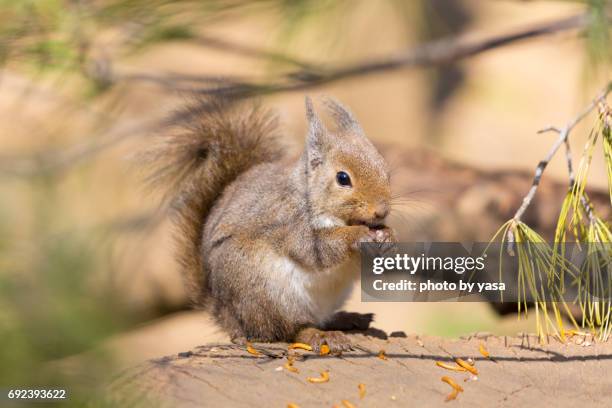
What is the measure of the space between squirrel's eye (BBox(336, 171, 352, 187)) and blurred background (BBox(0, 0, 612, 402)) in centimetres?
43

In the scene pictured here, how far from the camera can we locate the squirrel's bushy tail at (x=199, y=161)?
215cm

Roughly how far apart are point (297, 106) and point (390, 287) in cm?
233

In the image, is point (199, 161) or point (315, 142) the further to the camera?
point (199, 161)

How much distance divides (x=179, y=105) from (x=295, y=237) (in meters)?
0.74

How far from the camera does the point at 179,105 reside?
7.79 feet

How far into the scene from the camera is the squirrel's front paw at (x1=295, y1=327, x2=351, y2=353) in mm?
1788

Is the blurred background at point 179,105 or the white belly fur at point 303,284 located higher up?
the blurred background at point 179,105

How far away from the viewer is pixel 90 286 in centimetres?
70

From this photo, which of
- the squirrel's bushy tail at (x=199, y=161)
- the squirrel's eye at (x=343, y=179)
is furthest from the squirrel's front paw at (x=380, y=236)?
the squirrel's bushy tail at (x=199, y=161)

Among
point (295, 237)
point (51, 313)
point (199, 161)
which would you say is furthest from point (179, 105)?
point (51, 313)

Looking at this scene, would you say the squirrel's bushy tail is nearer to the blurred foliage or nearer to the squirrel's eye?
the squirrel's eye

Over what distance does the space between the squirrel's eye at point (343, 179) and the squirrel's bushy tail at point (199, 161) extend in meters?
0.48

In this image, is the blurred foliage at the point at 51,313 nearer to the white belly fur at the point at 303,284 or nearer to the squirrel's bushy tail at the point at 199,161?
the white belly fur at the point at 303,284

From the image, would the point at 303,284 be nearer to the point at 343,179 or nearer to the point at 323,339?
the point at 323,339
